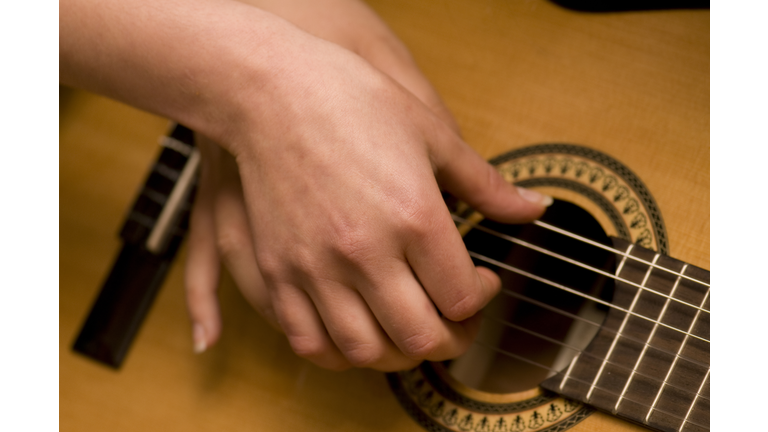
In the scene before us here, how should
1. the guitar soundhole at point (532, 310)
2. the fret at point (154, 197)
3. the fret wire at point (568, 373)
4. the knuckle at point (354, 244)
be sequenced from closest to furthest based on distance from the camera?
the knuckle at point (354, 244), the fret wire at point (568, 373), the guitar soundhole at point (532, 310), the fret at point (154, 197)

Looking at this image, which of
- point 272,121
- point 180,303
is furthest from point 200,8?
point 180,303

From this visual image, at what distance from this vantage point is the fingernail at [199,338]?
2.58 feet

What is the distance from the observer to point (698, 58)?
0.73 meters

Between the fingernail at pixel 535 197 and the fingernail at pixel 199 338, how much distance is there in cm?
53

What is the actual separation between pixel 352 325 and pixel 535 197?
0.31m

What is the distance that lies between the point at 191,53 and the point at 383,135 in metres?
0.25

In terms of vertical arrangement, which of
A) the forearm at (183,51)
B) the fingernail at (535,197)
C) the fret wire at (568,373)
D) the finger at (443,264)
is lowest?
the fret wire at (568,373)

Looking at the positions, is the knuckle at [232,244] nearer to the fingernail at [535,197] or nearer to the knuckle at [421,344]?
the knuckle at [421,344]

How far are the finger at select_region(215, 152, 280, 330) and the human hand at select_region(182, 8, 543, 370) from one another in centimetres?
6

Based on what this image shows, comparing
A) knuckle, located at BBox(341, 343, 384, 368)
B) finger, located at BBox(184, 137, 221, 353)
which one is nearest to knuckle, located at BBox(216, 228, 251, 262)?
finger, located at BBox(184, 137, 221, 353)

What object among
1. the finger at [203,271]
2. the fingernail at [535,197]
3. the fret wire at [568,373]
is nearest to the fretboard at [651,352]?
the fret wire at [568,373]

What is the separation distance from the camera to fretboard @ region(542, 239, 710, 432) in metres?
0.63

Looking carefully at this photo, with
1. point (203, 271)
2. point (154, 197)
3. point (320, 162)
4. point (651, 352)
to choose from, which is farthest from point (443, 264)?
point (154, 197)

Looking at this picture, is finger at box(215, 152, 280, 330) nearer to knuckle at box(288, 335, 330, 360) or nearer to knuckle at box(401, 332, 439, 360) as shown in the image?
knuckle at box(288, 335, 330, 360)
